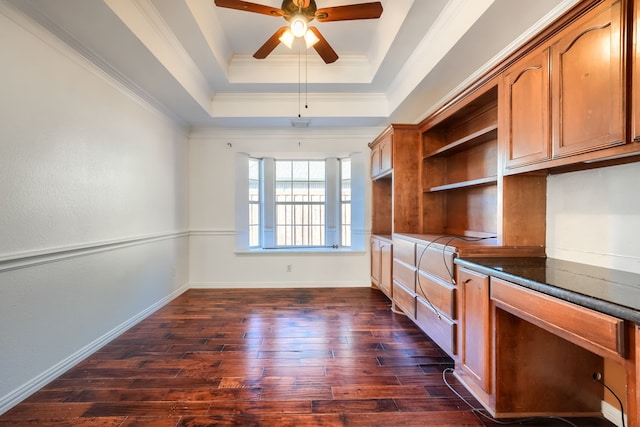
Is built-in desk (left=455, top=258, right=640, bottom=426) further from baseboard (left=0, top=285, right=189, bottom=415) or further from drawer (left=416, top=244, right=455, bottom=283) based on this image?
baseboard (left=0, top=285, right=189, bottom=415)

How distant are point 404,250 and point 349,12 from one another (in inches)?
85.9

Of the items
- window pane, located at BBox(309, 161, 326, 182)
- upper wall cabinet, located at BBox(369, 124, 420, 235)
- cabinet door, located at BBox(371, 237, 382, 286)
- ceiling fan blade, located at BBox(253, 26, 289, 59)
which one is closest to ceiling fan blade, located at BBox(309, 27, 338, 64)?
ceiling fan blade, located at BBox(253, 26, 289, 59)

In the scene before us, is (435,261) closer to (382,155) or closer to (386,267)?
(386,267)

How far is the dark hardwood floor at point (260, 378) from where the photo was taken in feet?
5.44

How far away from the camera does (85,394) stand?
1.86m

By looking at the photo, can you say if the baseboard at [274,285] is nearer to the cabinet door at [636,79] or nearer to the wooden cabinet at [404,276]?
the wooden cabinet at [404,276]

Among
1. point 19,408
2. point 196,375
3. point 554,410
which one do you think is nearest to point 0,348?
point 19,408

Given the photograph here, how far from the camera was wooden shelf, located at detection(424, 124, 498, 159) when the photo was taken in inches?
85.0

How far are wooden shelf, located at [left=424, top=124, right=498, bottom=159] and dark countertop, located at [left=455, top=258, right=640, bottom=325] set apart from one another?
1.01 m

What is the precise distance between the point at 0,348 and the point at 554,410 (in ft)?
11.0

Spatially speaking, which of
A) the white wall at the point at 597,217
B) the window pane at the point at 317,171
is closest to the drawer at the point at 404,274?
the white wall at the point at 597,217

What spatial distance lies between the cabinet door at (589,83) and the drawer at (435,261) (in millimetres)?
942

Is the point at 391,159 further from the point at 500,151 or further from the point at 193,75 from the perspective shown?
the point at 193,75

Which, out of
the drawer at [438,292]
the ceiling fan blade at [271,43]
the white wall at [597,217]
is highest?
the ceiling fan blade at [271,43]
